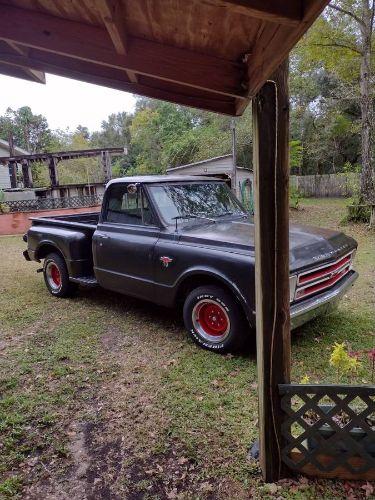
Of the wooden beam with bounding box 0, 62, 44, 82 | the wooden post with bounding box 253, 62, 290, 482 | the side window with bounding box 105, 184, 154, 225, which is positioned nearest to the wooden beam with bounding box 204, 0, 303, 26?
the wooden post with bounding box 253, 62, 290, 482

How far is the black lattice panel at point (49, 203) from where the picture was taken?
16.4 m

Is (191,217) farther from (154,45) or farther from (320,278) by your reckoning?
Answer: (154,45)

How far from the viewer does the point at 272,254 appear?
2094 millimetres

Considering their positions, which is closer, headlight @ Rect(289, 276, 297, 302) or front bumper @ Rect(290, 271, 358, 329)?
headlight @ Rect(289, 276, 297, 302)

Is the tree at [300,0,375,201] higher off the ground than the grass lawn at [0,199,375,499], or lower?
higher

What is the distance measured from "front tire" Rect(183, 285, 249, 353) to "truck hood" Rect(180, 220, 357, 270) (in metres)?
0.51

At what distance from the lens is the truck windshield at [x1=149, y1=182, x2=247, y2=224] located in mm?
4680

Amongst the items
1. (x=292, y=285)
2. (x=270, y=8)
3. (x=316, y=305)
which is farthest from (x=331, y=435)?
(x=270, y=8)

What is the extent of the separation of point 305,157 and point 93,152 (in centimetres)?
1596

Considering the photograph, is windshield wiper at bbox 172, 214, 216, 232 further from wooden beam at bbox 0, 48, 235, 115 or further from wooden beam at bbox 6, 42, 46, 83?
wooden beam at bbox 6, 42, 46, 83

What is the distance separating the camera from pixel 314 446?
2.37 m

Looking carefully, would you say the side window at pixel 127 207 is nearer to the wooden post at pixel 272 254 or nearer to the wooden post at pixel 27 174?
the wooden post at pixel 272 254


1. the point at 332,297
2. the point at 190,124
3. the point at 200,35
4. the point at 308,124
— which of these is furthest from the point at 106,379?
the point at 190,124

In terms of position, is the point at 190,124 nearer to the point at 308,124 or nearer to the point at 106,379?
the point at 308,124
